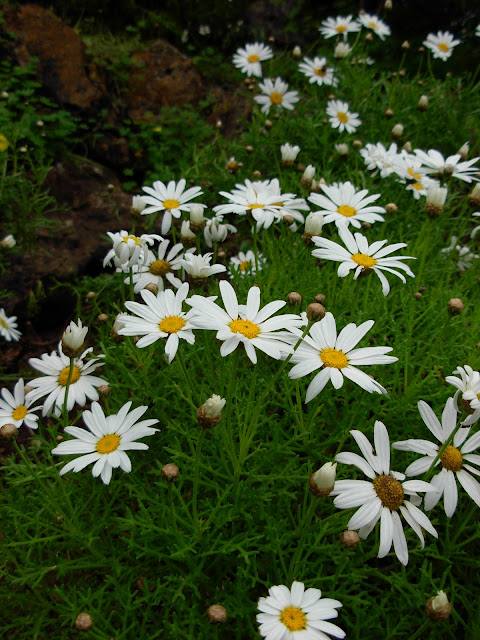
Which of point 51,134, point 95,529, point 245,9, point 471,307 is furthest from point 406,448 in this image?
point 245,9

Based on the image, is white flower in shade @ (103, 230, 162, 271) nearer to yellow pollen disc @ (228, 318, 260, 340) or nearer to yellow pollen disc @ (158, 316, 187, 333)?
yellow pollen disc @ (158, 316, 187, 333)

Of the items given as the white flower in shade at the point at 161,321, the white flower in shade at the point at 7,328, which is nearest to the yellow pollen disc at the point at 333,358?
the white flower in shade at the point at 161,321

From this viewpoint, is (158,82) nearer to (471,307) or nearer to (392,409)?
(471,307)

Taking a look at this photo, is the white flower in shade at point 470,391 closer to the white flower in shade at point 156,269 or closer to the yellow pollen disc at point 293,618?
the yellow pollen disc at point 293,618

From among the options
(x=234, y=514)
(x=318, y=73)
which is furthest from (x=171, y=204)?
(x=318, y=73)

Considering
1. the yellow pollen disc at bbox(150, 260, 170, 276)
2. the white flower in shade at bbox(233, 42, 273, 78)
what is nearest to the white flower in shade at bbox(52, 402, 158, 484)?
the yellow pollen disc at bbox(150, 260, 170, 276)

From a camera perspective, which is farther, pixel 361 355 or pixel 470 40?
pixel 470 40

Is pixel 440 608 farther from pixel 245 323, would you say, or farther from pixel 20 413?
pixel 20 413
